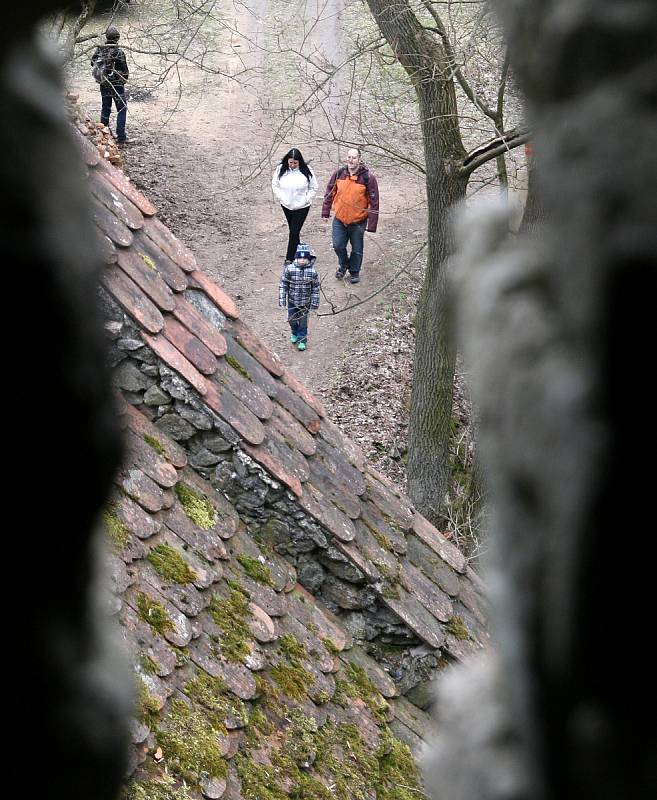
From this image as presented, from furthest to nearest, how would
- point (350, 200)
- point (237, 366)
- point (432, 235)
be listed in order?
point (350, 200) → point (432, 235) → point (237, 366)

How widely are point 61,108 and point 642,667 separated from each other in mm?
423

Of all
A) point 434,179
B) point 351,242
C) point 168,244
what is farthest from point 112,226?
point 351,242

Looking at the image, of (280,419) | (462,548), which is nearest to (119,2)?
(462,548)

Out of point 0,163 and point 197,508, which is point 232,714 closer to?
point 197,508

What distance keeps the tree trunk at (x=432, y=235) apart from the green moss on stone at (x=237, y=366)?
475 centimetres

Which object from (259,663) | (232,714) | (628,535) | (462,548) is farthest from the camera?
(462,548)

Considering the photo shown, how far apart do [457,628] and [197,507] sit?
1.40 m

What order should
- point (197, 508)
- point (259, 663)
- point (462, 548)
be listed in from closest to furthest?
point (259, 663)
point (197, 508)
point (462, 548)

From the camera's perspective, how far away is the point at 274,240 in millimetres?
17141

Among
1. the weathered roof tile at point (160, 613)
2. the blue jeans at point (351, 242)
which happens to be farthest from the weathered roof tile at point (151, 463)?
the blue jeans at point (351, 242)

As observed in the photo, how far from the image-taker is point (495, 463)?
53 cm

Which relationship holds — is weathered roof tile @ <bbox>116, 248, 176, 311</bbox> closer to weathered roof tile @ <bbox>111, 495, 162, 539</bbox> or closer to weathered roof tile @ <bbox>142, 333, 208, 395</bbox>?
weathered roof tile @ <bbox>142, 333, 208, 395</bbox>

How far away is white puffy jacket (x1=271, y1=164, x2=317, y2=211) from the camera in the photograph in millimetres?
14359

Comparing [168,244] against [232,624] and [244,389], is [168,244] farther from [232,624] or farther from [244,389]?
[232,624]
